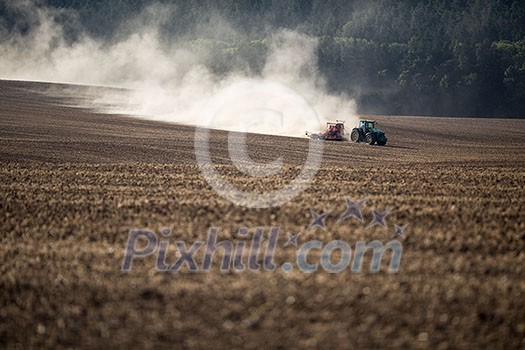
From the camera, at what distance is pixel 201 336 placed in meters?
8.12

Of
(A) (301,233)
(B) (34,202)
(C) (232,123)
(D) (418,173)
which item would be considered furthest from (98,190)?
(C) (232,123)

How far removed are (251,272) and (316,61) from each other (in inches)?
3987

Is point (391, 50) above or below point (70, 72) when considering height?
above

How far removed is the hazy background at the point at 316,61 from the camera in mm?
97375

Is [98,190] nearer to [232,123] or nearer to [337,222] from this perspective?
[337,222]

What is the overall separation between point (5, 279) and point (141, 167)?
1340cm

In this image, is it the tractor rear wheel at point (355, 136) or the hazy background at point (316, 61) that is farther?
the hazy background at point (316, 61)

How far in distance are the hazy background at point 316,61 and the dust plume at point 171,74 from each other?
339 millimetres

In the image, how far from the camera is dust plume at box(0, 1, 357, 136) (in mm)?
56375

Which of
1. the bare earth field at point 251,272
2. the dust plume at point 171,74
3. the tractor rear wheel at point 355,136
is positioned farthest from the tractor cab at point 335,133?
the bare earth field at point 251,272

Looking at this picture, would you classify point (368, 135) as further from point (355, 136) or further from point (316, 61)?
point (316, 61)

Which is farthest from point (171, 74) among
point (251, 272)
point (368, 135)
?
point (251, 272)

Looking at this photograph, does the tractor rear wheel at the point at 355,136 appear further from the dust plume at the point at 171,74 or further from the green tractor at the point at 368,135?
the dust plume at the point at 171,74

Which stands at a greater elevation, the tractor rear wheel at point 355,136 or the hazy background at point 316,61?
the hazy background at point 316,61
